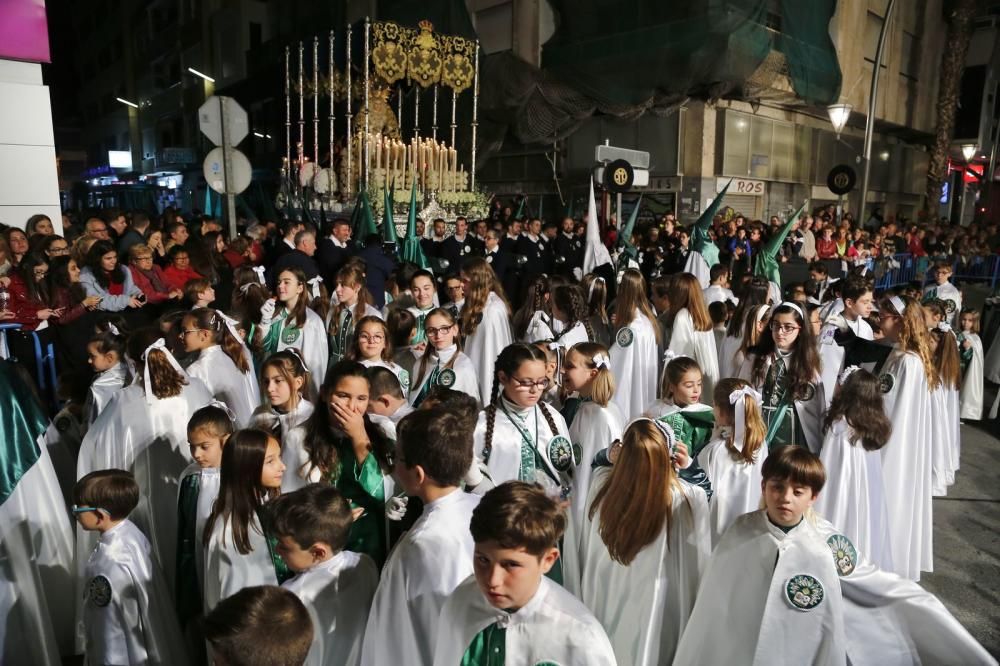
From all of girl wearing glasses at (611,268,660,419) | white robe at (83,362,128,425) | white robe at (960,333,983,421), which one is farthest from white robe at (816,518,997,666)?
white robe at (960,333,983,421)

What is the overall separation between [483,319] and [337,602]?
14.3 feet

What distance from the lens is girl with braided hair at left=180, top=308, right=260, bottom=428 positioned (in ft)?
15.7

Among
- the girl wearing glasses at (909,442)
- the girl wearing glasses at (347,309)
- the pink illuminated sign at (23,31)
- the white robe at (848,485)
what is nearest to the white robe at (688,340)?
the girl wearing glasses at (909,442)

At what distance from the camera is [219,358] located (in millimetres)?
4883

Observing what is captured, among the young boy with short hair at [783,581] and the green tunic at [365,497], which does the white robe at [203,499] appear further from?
the young boy with short hair at [783,581]

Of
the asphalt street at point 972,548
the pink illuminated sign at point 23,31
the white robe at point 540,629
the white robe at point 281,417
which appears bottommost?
the asphalt street at point 972,548

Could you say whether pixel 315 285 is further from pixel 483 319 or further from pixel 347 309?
pixel 483 319

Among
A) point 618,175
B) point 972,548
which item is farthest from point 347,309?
point 618,175

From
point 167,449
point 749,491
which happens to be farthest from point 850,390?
point 167,449

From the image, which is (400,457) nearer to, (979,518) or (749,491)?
(749,491)

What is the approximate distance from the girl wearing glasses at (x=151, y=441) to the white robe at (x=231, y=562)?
1.15 m

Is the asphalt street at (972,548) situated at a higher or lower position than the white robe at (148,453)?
lower

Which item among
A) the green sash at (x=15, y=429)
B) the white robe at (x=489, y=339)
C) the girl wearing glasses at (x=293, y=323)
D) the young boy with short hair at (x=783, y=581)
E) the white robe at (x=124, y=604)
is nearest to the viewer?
the young boy with short hair at (x=783, y=581)

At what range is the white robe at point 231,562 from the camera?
294 cm
